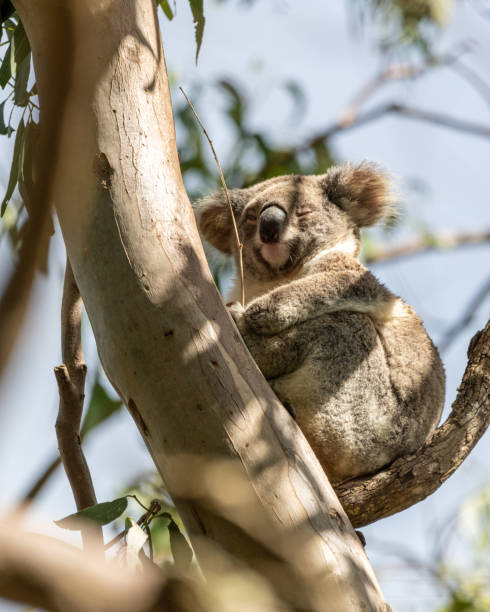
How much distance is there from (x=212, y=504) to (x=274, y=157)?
4438mm

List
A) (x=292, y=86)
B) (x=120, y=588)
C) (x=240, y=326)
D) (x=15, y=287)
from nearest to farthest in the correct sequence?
(x=15, y=287), (x=120, y=588), (x=240, y=326), (x=292, y=86)

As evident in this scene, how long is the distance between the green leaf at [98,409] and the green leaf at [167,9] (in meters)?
1.54

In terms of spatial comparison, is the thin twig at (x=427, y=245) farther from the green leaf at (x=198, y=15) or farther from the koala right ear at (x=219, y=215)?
the green leaf at (x=198, y=15)

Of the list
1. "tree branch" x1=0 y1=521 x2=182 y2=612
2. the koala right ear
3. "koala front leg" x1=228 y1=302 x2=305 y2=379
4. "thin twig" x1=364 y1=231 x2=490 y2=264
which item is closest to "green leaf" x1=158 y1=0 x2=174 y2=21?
the koala right ear

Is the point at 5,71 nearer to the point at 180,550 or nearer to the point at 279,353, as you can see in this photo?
the point at 279,353

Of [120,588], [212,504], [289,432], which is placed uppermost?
[289,432]

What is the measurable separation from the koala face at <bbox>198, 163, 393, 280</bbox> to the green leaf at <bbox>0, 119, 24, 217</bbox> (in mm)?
1225

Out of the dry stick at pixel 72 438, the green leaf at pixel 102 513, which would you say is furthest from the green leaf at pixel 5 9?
the green leaf at pixel 102 513

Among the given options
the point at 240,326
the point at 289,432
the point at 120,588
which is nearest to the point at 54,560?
the point at 120,588

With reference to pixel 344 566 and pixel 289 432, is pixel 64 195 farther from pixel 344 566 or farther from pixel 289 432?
pixel 344 566

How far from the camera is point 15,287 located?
1.91 ft

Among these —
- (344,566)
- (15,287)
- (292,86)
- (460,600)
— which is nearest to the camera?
(15,287)

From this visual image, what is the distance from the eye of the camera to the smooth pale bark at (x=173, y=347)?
1.77 metres

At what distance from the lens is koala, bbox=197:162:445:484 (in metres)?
2.89
